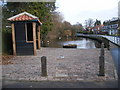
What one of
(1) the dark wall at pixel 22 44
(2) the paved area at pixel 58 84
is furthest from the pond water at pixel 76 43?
(2) the paved area at pixel 58 84

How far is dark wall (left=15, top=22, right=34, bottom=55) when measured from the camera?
1031cm

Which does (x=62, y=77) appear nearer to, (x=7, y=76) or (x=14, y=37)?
(x=7, y=76)

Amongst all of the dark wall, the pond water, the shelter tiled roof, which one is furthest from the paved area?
the pond water

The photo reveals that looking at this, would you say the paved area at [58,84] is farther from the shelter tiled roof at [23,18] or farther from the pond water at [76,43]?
the pond water at [76,43]

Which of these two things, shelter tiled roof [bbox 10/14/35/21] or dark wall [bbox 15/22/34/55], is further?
dark wall [bbox 15/22/34/55]

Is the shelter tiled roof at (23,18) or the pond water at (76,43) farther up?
the shelter tiled roof at (23,18)

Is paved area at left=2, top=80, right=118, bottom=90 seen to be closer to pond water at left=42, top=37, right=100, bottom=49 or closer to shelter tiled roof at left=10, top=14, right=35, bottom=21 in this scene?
shelter tiled roof at left=10, top=14, right=35, bottom=21

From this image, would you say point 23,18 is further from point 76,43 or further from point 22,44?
point 76,43

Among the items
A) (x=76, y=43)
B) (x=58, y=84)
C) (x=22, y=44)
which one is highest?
(x=22, y=44)

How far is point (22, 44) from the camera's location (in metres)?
10.4

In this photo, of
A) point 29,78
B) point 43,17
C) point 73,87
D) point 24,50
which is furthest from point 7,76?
point 43,17

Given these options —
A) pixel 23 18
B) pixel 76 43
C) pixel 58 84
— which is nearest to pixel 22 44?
pixel 23 18

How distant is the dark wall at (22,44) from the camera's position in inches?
406

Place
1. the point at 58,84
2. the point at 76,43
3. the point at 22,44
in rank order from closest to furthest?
the point at 58,84, the point at 22,44, the point at 76,43
